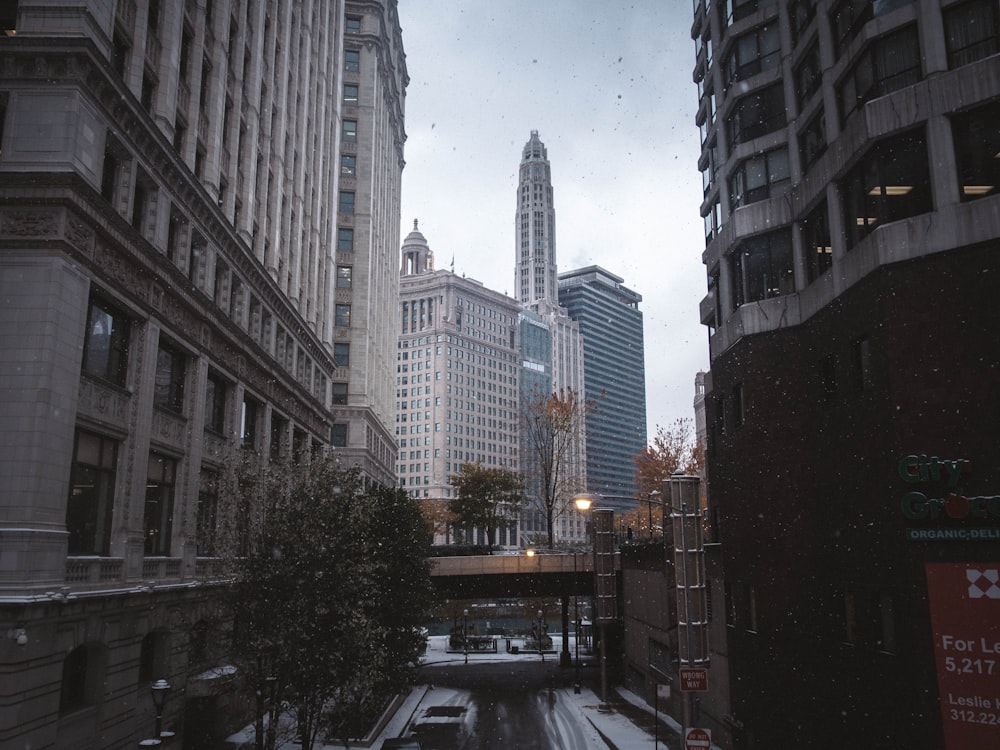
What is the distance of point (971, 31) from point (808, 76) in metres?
8.02

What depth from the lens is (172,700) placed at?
25.7 metres

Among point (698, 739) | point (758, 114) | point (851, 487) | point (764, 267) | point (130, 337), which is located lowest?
point (698, 739)

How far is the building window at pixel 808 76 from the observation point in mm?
28153

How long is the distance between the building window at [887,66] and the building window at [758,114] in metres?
6.65

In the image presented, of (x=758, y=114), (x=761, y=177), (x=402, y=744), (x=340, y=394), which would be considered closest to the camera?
(x=402, y=744)

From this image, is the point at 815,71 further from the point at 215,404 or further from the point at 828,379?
the point at 215,404

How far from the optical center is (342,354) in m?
70.5

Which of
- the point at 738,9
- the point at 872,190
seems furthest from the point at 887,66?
the point at 738,9

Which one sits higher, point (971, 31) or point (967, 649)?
point (971, 31)

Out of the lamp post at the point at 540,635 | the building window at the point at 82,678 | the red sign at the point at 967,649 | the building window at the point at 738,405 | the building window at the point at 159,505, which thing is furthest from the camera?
the lamp post at the point at 540,635

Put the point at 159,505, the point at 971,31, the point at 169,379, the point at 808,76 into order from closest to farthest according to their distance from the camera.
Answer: the point at 971,31, the point at 159,505, the point at 169,379, the point at 808,76

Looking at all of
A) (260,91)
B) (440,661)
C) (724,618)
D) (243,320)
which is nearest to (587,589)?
(440,661)

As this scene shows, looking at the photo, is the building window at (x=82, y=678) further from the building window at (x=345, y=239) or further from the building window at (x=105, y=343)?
the building window at (x=345, y=239)

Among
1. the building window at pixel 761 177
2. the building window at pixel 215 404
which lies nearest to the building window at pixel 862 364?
the building window at pixel 761 177
